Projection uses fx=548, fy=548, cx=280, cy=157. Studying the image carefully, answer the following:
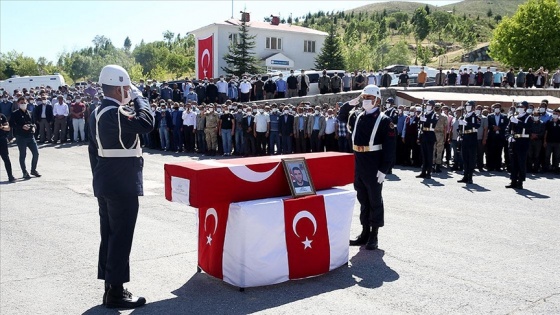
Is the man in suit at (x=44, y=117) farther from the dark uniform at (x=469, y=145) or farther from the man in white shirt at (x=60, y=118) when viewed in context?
the dark uniform at (x=469, y=145)

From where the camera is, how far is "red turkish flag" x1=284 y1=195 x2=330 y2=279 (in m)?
5.91

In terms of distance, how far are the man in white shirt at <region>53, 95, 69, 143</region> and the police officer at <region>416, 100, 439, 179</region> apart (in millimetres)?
16443

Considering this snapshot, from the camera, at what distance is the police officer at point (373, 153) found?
7250 millimetres

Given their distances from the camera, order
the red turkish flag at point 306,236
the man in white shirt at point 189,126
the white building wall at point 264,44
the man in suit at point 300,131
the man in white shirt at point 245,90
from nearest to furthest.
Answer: the red turkish flag at point 306,236 → the man in suit at point 300,131 → the man in white shirt at point 189,126 → the man in white shirt at point 245,90 → the white building wall at point 264,44

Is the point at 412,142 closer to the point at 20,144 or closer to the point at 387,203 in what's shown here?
the point at 387,203

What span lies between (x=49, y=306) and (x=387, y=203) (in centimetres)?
692

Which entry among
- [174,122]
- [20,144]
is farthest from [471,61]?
[20,144]

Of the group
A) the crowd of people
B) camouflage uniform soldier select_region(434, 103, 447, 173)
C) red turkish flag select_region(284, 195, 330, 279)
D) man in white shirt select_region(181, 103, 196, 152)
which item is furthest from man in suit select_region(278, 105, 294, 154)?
red turkish flag select_region(284, 195, 330, 279)

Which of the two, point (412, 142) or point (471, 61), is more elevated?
point (471, 61)

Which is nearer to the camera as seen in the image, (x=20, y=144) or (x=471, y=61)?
(x=20, y=144)

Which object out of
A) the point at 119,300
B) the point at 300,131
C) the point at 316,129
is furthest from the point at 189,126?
the point at 119,300

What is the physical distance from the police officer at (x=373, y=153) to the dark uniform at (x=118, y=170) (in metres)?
3.19

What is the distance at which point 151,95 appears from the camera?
30297 mm

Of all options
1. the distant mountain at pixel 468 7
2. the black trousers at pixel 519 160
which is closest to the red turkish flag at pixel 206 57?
the black trousers at pixel 519 160
